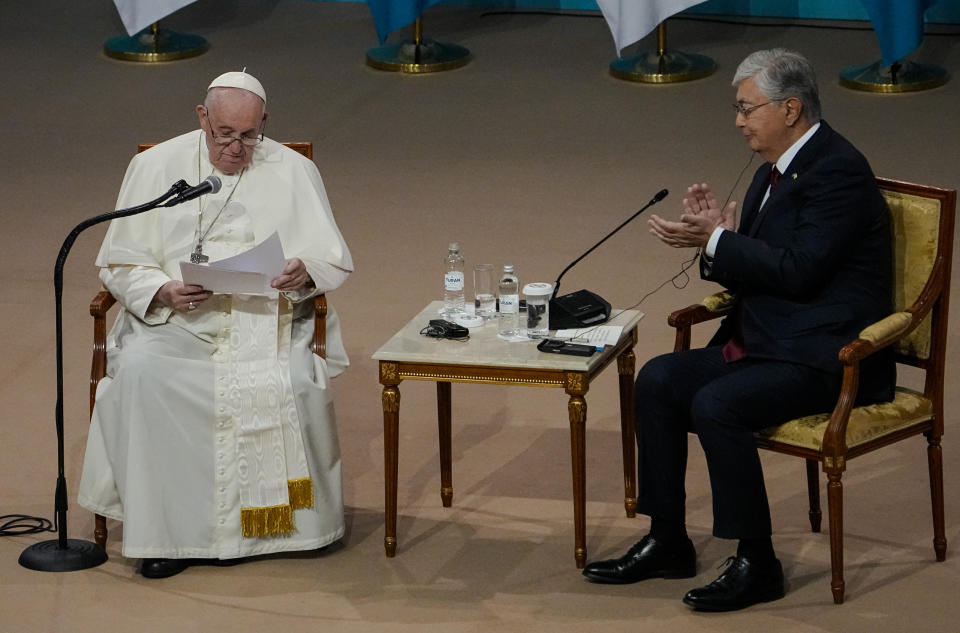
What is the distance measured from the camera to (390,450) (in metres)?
4.66

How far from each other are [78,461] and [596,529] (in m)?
1.73

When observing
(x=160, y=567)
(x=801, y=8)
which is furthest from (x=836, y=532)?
(x=801, y=8)

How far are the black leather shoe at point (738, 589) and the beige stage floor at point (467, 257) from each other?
0.04 m

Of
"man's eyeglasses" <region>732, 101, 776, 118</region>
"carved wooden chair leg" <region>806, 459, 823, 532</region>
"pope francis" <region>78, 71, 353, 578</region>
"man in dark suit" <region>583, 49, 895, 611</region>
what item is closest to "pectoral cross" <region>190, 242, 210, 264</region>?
"pope francis" <region>78, 71, 353, 578</region>

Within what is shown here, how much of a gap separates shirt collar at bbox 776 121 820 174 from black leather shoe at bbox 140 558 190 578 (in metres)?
1.99

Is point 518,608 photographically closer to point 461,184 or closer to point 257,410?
point 257,410

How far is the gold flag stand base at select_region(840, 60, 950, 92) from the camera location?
991cm

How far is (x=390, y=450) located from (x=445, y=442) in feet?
1.49

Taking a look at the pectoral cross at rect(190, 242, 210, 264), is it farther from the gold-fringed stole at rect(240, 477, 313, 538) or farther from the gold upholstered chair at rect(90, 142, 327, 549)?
the gold-fringed stole at rect(240, 477, 313, 538)

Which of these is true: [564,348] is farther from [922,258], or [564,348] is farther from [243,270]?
[922,258]

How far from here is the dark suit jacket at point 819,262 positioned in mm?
4375

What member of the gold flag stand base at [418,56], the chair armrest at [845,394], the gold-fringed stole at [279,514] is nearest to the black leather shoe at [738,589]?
the chair armrest at [845,394]

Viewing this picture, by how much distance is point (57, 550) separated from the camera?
185 inches

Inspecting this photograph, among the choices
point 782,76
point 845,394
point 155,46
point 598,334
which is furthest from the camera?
point 155,46
